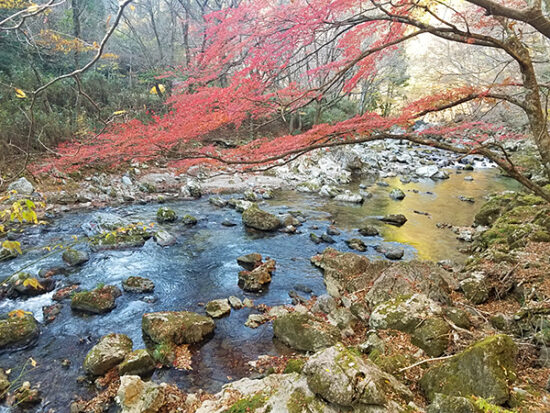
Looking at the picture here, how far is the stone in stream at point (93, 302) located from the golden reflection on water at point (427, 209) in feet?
21.4

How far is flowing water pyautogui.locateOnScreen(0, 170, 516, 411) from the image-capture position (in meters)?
4.11

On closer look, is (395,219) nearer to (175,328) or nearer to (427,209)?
(427,209)

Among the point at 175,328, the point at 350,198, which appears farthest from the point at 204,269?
the point at 350,198

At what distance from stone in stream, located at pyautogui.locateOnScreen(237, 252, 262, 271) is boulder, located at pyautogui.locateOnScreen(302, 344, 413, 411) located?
15.0ft

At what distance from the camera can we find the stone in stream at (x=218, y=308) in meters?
5.16

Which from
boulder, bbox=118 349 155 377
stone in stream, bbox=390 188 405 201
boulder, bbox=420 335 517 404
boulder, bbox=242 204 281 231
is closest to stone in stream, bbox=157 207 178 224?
boulder, bbox=242 204 281 231

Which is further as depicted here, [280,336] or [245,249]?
[245,249]

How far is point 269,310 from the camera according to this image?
5.37 metres

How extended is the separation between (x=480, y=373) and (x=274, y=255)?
5.49 m

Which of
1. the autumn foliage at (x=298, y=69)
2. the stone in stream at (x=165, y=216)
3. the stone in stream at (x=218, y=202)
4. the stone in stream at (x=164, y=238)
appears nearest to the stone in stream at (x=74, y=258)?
the stone in stream at (x=164, y=238)

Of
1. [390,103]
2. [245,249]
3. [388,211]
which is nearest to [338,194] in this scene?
[388,211]

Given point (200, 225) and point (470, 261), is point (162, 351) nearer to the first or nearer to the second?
point (200, 225)

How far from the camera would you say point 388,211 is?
11.1 m

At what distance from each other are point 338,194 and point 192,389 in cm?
1018
